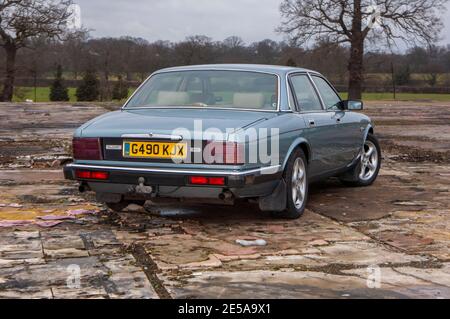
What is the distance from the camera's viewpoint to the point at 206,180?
5.13 metres

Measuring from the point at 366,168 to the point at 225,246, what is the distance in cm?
364

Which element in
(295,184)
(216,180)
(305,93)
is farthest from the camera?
(305,93)

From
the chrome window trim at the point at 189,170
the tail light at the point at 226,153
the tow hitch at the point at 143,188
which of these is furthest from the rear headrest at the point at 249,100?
the tow hitch at the point at 143,188

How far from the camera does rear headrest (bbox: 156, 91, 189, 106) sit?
6.14 metres

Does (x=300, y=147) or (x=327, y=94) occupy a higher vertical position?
(x=327, y=94)

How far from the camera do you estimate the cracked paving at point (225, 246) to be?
154 inches

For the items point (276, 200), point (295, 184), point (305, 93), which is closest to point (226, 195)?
point (276, 200)

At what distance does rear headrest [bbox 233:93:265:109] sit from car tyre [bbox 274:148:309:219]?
549 millimetres

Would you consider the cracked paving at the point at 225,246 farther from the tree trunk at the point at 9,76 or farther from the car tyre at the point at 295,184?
the tree trunk at the point at 9,76

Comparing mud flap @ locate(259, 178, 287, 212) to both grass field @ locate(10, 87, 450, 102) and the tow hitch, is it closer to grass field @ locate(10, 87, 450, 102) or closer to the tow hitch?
the tow hitch

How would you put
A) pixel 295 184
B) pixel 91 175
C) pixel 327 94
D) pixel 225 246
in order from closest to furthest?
pixel 225 246 < pixel 91 175 < pixel 295 184 < pixel 327 94

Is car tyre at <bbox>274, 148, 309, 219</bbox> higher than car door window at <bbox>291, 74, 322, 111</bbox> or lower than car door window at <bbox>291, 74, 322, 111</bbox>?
lower

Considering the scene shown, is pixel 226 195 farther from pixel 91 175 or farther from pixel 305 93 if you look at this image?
pixel 305 93

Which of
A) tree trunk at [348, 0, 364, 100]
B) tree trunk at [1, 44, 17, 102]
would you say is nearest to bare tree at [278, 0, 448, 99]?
tree trunk at [348, 0, 364, 100]
